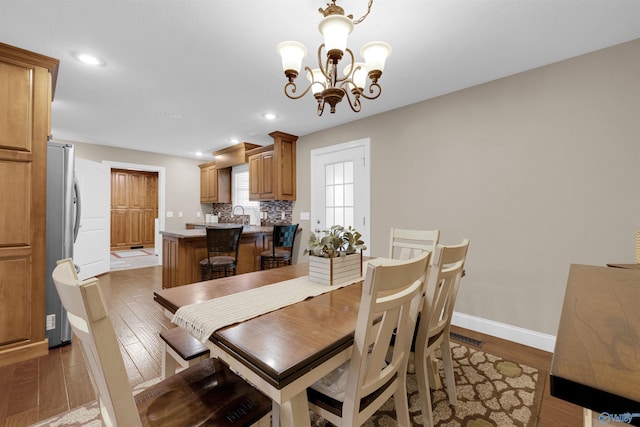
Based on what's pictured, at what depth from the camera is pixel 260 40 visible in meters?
2.00

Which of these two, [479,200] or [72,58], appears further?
[479,200]

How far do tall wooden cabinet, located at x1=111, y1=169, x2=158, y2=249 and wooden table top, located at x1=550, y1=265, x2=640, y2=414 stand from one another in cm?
917

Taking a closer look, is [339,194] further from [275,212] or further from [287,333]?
[287,333]

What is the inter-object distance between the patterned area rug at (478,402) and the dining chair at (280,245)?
2.26 metres

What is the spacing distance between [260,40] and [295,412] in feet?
7.48

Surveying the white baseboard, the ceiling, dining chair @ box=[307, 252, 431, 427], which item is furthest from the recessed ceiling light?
the white baseboard

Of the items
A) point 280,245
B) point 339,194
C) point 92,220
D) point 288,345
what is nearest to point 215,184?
point 92,220

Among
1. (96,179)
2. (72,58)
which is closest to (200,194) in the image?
(96,179)

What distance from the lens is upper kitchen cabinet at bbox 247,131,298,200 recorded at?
4.36m

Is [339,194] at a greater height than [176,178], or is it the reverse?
[176,178]

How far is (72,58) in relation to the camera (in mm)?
2240

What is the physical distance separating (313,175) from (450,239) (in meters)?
2.23

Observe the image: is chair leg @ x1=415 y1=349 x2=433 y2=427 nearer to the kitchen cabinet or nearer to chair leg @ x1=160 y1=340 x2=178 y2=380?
chair leg @ x1=160 y1=340 x2=178 y2=380

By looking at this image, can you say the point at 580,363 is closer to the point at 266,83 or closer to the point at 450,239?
the point at 450,239
